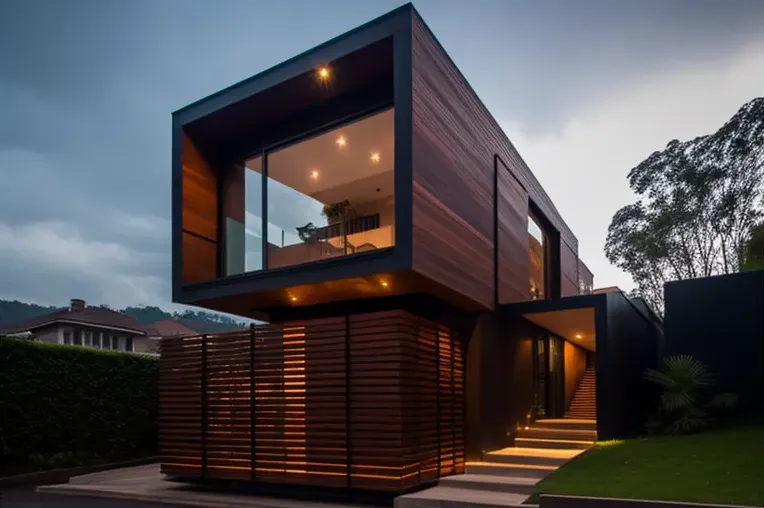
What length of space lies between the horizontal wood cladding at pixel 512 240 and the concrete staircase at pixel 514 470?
9.32 feet

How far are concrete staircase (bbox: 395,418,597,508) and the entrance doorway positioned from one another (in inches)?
→ 45.8

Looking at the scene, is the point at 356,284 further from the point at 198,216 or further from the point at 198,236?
the point at 198,216

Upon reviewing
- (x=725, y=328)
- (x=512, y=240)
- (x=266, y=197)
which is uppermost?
(x=266, y=197)

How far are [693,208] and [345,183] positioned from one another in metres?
24.4

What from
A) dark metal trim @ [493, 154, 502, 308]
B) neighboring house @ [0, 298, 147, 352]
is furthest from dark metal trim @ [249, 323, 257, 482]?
neighboring house @ [0, 298, 147, 352]

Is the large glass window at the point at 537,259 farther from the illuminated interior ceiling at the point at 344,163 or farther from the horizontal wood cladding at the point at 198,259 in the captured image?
the horizontal wood cladding at the point at 198,259

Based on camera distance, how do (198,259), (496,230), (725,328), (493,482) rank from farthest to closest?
(725,328) < (496,230) < (198,259) < (493,482)

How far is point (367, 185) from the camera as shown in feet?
33.4

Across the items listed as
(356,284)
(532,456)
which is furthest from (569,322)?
(356,284)

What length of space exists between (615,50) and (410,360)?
10590 millimetres

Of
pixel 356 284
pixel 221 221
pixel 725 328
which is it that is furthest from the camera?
pixel 725 328

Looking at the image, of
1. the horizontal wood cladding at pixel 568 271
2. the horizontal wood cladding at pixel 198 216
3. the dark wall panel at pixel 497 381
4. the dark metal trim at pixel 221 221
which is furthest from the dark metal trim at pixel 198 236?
the horizontal wood cladding at pixel 568 271

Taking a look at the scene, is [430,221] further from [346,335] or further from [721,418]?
[721,418]

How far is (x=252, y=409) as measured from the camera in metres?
9.96
